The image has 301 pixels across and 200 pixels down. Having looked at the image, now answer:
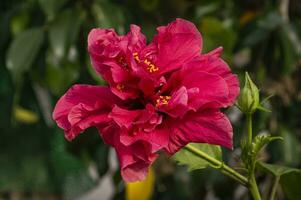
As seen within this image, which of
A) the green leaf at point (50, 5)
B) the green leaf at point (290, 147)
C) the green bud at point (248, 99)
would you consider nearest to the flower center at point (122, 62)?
the green bud at point (248, 99)

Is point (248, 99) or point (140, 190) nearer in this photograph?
point (248, 99)

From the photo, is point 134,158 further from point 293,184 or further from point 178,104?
point 293,184

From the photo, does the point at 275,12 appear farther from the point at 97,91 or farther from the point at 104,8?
the point at 97,91

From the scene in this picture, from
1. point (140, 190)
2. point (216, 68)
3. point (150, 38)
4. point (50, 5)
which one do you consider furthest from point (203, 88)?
point (140, 190)

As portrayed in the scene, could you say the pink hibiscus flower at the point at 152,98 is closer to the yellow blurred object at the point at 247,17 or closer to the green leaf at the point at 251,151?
the green leaf at the point at 251,151

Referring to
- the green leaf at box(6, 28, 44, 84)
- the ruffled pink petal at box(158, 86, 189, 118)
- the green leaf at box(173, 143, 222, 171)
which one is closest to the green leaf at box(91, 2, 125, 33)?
the green leaf at box(6, 28, 44, 84)

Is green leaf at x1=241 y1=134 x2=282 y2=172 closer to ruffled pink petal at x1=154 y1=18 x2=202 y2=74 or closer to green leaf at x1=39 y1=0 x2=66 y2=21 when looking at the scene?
ruffled pink petal at x1=154 y1=18 x2=202 y2=74
